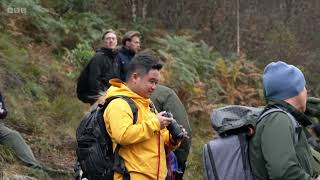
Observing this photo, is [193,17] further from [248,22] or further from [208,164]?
[208,164]

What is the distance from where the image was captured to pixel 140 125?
3.78 m

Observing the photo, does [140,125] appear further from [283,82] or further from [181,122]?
[181,122]

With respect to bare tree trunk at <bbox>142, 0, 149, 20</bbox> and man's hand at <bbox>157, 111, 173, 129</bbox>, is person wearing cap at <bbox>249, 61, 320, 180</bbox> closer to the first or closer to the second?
man's hand at <bbox>157, 111, 173, 129</bbox>

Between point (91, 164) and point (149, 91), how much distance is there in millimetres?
638

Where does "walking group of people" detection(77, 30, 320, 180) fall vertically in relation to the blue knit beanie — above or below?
below

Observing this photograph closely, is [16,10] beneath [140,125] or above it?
above

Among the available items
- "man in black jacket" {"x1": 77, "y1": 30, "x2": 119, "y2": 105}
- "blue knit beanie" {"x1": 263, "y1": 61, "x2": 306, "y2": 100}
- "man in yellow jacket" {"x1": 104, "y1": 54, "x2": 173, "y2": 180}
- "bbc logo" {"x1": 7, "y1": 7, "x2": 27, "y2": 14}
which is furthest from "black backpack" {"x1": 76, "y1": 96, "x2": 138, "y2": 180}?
"bbc logo" {"x1": 7, "y1": 7, "x2": 27, "y2": 14}

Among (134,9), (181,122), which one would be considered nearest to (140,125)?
(181,122)

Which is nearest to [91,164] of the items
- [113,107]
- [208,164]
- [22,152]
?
[113,107]

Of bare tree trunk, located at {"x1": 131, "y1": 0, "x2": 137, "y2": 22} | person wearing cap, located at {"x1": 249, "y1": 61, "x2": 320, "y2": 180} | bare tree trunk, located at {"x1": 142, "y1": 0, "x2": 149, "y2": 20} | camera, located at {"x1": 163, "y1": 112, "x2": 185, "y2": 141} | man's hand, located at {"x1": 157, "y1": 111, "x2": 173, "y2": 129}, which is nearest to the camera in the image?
person wearing cap, located at {"x1": 249, "y1": 61, "x2": 320, "y2": 180}

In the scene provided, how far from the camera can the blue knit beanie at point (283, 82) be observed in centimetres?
306

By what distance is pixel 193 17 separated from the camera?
16.7m

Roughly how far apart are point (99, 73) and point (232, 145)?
4010mm

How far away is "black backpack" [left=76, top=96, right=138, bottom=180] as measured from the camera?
12.6 ft
